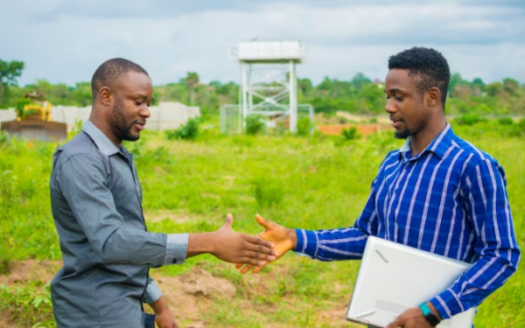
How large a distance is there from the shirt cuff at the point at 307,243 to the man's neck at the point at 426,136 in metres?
0.64

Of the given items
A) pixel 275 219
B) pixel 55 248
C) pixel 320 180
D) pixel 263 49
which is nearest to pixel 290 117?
pixel 263 49

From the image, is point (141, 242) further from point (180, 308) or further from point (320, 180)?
point (320, 180)

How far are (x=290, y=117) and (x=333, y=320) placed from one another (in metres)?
24.9

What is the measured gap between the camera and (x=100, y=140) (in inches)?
96.4

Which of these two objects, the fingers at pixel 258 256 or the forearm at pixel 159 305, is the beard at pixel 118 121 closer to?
the fingers at pixel 258 256

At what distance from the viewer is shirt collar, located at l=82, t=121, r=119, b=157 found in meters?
2.43

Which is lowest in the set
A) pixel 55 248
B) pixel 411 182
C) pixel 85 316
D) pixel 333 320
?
pixel 333 320

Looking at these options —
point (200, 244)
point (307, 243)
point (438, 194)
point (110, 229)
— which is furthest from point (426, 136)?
point (110, 229)

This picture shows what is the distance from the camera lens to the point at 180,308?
510cm

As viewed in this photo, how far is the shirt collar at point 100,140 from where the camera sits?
7.97 ft

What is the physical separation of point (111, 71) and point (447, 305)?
162 centimetres

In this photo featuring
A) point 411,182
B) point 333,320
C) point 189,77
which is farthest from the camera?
point 189,77

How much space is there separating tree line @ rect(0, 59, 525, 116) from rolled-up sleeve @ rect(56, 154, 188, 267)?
1262 inches

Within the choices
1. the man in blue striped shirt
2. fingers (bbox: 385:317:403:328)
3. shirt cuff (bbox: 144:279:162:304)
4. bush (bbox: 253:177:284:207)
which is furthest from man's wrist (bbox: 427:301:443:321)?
bush (bbox: 253:177:284:207)
